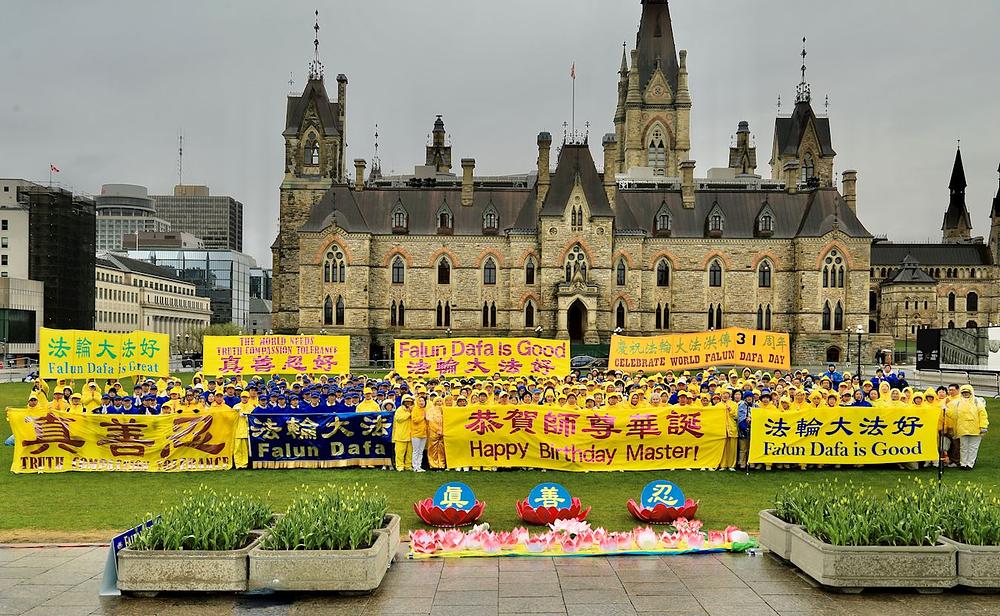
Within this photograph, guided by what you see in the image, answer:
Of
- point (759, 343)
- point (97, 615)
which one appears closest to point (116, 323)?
point (759, 343)

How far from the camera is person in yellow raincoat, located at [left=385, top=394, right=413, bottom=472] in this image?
697 inches

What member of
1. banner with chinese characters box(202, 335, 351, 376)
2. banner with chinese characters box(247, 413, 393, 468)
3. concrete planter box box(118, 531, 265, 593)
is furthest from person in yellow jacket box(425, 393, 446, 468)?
banner with chinese characters box(202, 335, 351, 376)

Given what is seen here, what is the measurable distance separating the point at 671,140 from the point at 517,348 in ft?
191

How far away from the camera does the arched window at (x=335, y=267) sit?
63.0 m

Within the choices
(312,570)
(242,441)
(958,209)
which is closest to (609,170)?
(242,441)

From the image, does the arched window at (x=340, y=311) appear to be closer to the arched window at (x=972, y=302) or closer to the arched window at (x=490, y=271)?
the arched window at (x=490, y=271)

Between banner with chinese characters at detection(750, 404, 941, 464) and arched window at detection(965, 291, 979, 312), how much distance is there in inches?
4321

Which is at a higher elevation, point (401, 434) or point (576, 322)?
point (576, 322)

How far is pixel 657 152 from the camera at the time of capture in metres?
85.8

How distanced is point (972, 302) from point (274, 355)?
10783cm

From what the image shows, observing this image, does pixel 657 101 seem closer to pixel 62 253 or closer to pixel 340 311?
pixel 340 311

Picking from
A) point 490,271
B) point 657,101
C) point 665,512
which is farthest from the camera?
point 657,101

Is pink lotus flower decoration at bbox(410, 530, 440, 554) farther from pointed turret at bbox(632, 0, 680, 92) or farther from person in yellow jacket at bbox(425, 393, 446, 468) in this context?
pointed turret at bbox(632, 0, 680, 92)

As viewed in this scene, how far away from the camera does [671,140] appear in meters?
85.3
